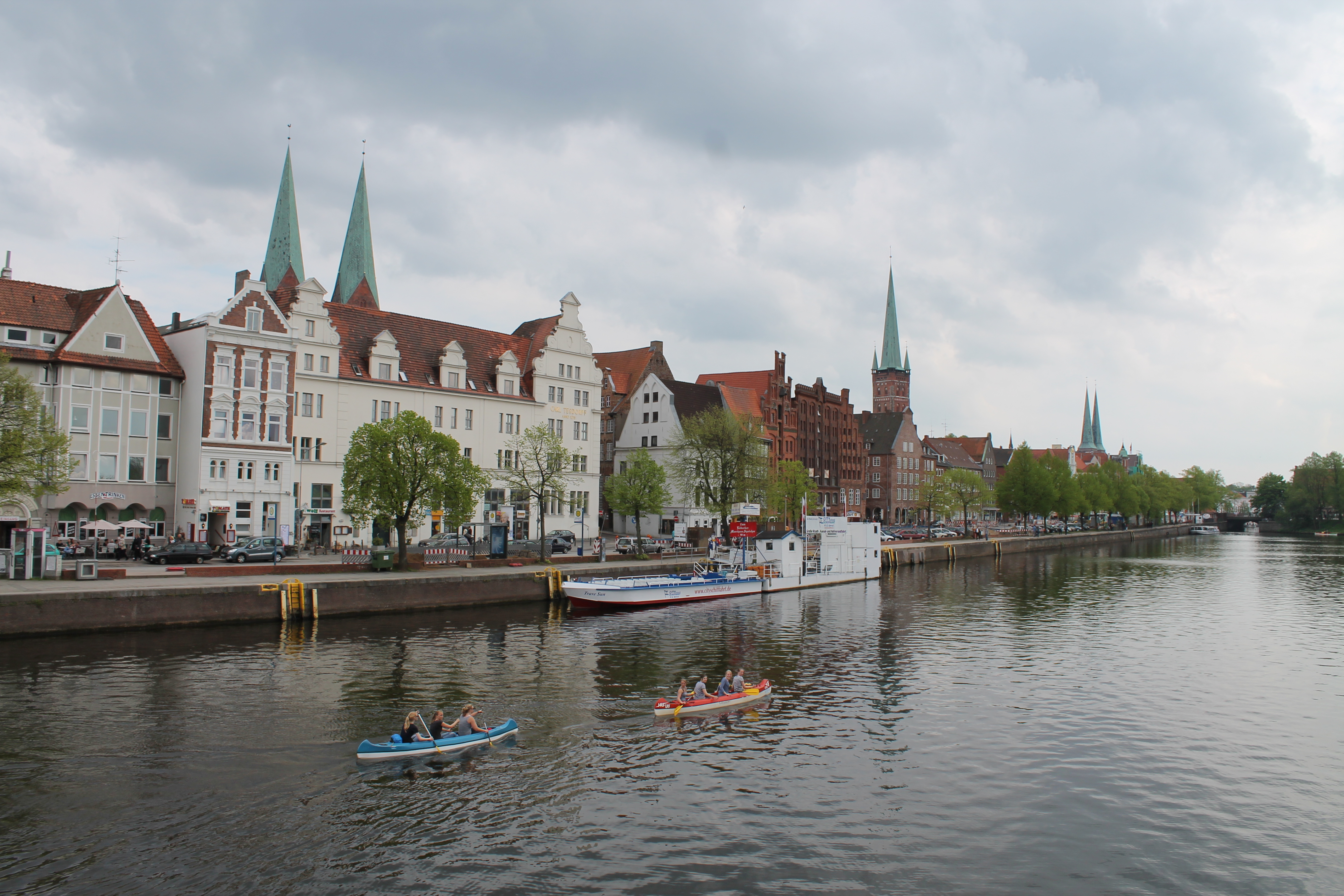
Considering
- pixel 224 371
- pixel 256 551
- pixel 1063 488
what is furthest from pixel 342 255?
pixel 1063 488

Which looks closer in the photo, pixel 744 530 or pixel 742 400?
pixel 744 530

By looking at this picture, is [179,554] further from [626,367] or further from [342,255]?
[626,367]

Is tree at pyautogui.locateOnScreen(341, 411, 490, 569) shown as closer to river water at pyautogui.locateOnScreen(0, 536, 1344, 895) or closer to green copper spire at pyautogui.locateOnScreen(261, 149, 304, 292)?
river water at pyautogui.locateOnScreen(0, 536, 1344, 895)

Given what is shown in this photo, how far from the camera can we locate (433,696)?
105 feet

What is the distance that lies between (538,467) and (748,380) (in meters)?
66.8

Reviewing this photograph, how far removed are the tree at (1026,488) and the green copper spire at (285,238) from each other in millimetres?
113086

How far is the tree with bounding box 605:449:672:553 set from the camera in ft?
271

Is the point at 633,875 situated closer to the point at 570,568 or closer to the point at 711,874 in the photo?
the point at 711,874

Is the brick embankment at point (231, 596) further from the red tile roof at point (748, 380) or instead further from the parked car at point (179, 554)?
the red tile roof at point (748, 380)

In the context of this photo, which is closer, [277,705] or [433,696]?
[277,705]

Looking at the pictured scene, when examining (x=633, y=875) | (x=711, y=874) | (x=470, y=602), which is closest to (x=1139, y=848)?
(x=711, y=874)

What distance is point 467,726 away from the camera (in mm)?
26344

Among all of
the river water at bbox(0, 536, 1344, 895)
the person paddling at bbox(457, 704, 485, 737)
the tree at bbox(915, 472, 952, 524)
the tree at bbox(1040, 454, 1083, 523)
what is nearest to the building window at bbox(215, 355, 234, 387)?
the river water at bbox(0, 536, 1344, 895)

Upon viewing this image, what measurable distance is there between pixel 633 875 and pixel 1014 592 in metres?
64.5
